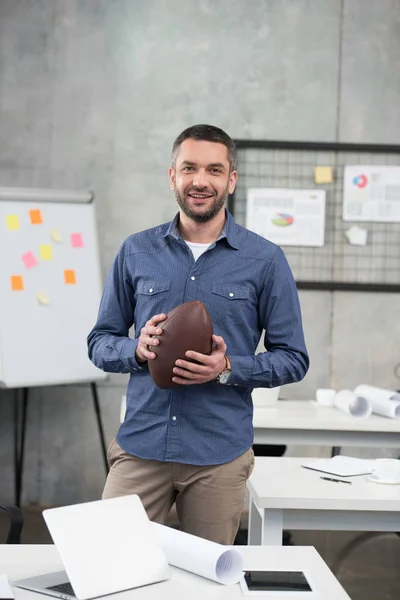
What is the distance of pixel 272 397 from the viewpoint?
12.6 ft

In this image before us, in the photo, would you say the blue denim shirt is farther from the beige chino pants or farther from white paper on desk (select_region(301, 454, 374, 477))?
white paper on desk (select_region(301, 454, 374, 477))

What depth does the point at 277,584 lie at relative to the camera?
1450mm

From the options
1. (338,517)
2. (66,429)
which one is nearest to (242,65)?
(66,429)

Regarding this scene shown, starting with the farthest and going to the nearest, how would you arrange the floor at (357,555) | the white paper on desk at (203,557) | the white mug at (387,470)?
the floor at (357,555) < the white mug at (387,470) < the white paper on desk at (203,557)

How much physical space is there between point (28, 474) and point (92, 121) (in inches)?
81.5

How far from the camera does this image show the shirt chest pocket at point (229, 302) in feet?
6.63

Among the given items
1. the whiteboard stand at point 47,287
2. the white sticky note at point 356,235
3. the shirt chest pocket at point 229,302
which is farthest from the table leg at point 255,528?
the white sticky note at point 356,235

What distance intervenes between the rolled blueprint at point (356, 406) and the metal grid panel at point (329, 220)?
1056 mm

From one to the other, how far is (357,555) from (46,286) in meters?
2.05

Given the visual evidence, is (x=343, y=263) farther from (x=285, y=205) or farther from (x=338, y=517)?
(x=338, y=517)

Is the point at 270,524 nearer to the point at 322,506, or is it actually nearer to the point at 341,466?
the point at 322,506

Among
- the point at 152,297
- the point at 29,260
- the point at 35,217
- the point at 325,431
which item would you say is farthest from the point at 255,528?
the point at 35,217

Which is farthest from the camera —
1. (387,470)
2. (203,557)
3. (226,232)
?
(387,470)

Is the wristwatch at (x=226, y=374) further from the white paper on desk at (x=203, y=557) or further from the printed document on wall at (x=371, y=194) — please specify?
the printed document on wall at (x=371, y=194)
